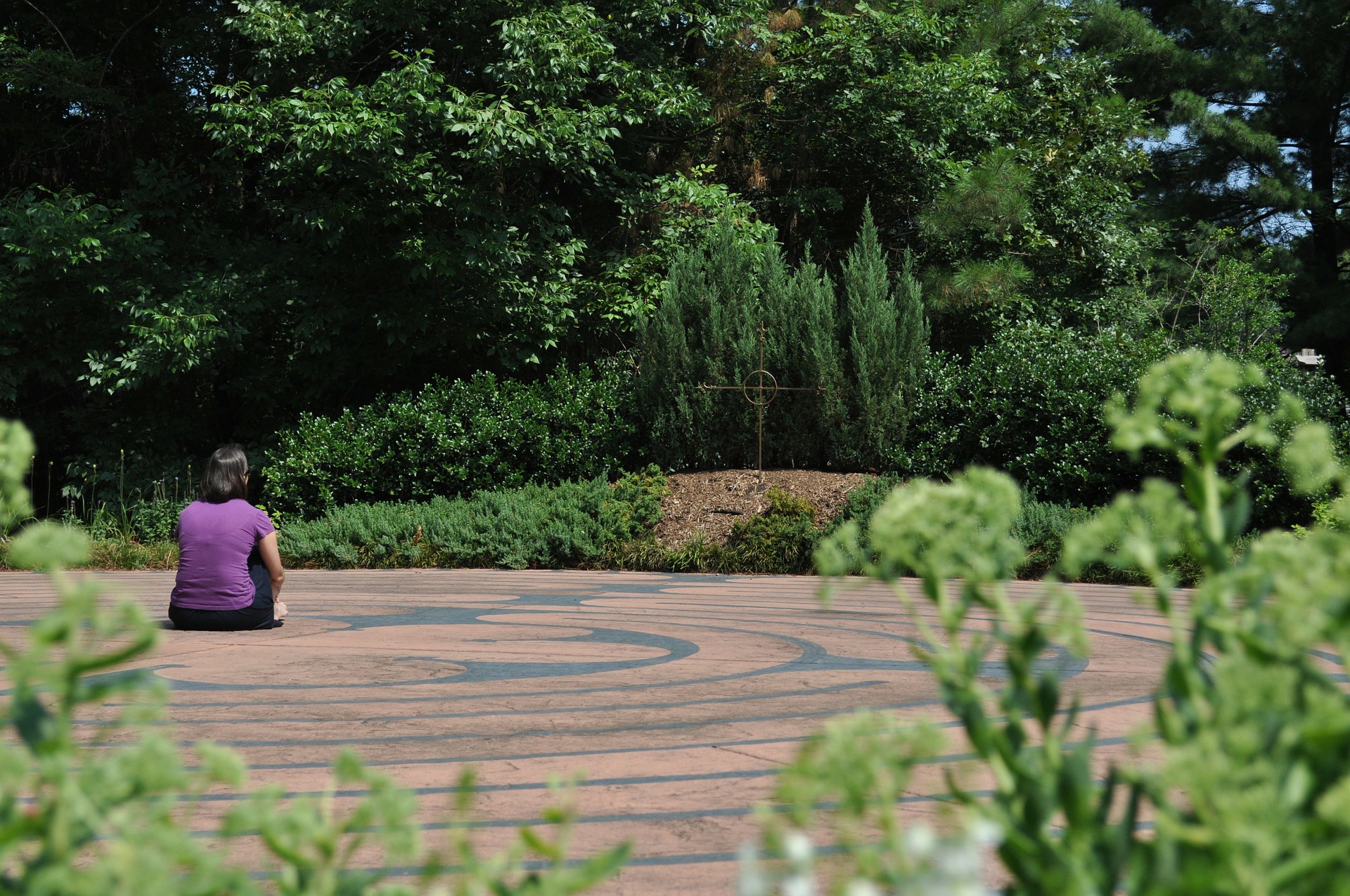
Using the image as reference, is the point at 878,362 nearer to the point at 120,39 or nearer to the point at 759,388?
the point at 759,388

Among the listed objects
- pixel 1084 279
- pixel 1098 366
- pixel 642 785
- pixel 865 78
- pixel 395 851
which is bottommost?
pixel 642 785

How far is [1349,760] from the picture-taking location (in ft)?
3.14

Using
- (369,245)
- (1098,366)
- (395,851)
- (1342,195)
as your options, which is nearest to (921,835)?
(395,851)

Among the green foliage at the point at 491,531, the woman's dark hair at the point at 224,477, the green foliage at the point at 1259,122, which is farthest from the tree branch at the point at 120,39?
the green foliage at the point at 1259,122

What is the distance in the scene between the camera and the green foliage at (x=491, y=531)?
36.2ft

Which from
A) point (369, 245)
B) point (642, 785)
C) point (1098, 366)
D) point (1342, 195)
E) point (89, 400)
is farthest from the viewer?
point (1342, 195)

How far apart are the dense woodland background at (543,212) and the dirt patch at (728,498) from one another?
88 cm

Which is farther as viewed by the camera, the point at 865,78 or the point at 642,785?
the point at 865,78

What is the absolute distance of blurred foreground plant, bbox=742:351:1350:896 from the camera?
0.80 meters

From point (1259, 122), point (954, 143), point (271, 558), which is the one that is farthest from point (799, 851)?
point (1259, 122)

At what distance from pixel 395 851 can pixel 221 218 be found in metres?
18.6

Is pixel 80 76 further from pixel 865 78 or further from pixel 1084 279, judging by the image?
pixel 1084 279

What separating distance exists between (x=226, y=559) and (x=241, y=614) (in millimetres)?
333

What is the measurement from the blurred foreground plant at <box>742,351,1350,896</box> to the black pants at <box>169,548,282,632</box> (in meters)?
5.61
